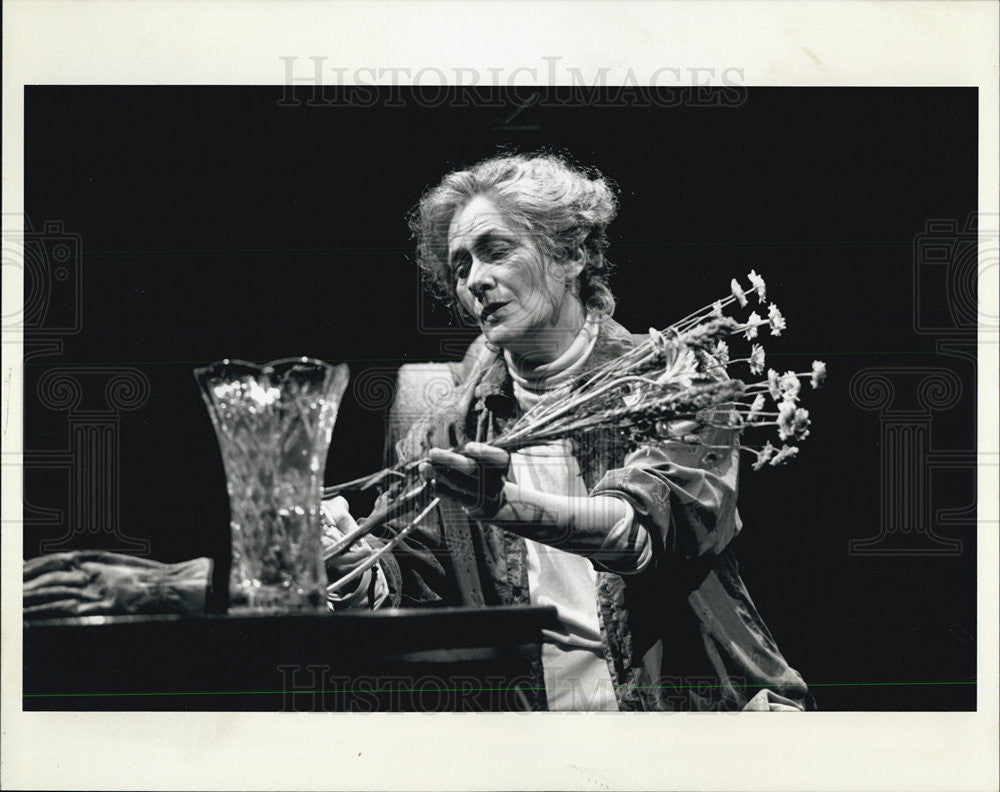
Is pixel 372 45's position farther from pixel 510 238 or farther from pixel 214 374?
pixel 214 374

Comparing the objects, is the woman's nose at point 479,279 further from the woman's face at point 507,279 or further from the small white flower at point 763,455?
the small white flower at point 763,455

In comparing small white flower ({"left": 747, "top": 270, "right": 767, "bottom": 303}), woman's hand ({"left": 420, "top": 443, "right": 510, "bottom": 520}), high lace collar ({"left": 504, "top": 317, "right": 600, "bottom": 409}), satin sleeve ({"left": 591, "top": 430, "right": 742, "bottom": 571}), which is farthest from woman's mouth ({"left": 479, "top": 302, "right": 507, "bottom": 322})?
small white flower ({"left": 747, "top": 270, "right": 767, "bottom": 303})

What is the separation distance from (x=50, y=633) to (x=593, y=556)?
4.08 feet

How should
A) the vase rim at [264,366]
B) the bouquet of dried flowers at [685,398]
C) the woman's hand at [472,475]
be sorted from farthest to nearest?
the bouquet of dried flowers at [685,398] < the woman's hand at [472,475] < the vase rim at [264,366]

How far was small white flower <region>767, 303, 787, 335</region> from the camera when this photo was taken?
2.69m

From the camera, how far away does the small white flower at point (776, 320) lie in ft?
8.82

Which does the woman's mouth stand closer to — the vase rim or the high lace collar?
the high lace collar

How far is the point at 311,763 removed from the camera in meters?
2.66

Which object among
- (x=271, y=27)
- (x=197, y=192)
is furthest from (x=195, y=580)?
(x=271, y=27)

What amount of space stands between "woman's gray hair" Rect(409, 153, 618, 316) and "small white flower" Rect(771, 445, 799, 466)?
50cm

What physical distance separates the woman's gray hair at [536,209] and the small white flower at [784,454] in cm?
50

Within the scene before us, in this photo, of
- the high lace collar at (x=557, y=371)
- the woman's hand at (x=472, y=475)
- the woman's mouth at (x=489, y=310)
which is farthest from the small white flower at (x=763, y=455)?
the woman's mouth at (x=489, y=310)

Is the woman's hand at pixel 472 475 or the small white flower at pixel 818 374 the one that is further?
the small white flower at pixel 818 374

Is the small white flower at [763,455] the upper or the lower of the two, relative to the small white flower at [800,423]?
lower
